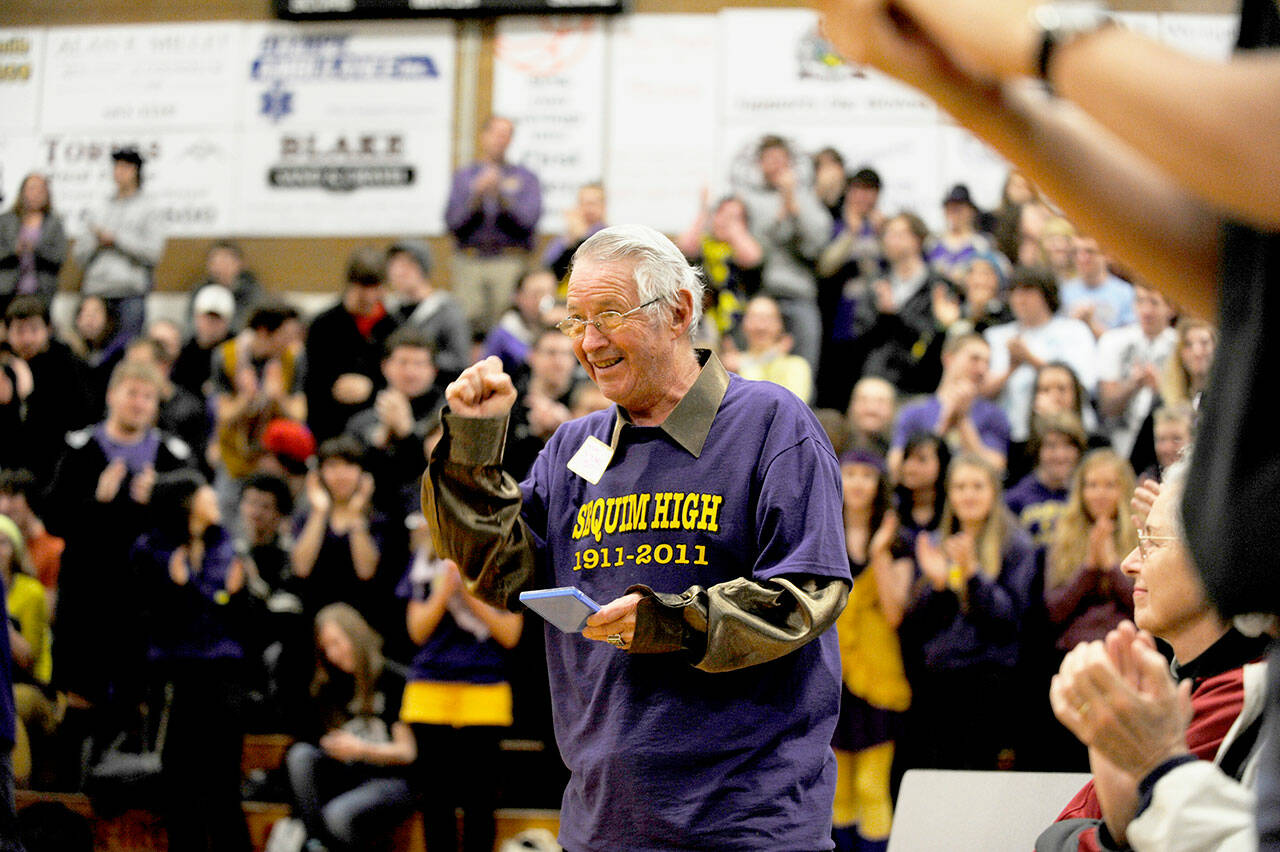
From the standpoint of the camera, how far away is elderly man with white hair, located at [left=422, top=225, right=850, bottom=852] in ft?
7.08

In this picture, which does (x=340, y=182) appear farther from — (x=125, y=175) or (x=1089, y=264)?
(x=1089, y=264)

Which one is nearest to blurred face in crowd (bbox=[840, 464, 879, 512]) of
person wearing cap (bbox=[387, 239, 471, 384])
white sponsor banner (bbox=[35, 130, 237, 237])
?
person wearing cap (bbox=[387, 239, 471, 384])

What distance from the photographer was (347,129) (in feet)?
33.0

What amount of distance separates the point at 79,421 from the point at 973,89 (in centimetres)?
762

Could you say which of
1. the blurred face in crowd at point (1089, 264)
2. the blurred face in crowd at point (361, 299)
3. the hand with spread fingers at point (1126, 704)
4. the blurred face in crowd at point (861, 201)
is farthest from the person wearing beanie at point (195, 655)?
the hand with spread fingers at point (1126, 704)

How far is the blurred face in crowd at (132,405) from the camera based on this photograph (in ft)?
20.1

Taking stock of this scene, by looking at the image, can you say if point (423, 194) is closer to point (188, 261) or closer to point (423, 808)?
point (188, 261)

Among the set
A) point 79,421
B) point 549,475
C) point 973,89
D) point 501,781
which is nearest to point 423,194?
point 79,421

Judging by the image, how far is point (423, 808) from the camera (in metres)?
4.94

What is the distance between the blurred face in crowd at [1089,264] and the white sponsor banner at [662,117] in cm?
321

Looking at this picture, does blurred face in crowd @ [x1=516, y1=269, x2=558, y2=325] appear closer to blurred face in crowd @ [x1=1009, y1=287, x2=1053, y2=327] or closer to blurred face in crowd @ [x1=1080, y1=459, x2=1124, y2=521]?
blurred face in crowd @ [x1=1009, y1=287, x2=1053, y2=327]

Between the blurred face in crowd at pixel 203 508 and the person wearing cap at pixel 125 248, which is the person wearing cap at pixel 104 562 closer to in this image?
the blurred face in crowd at pixel 203 508

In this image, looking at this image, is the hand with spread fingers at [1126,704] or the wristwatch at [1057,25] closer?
the wristwatch at [1057,25]

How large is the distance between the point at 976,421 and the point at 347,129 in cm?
602
